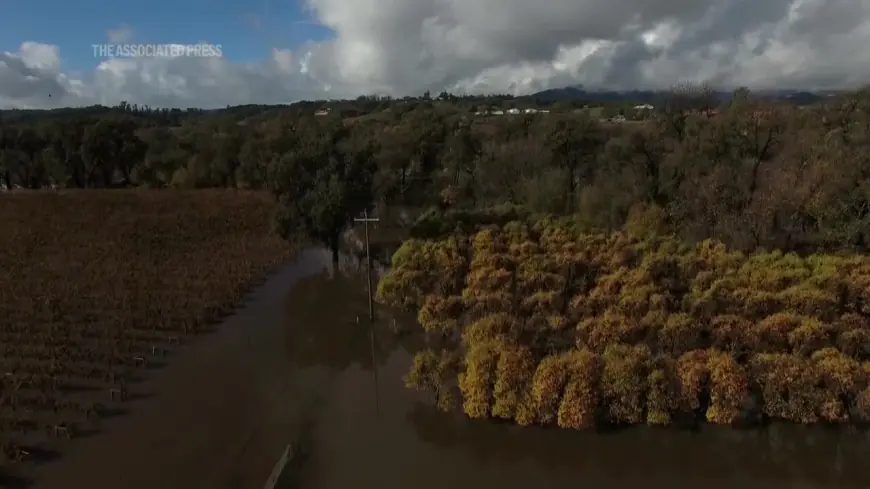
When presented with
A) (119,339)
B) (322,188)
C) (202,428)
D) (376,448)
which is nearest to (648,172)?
(322,188)

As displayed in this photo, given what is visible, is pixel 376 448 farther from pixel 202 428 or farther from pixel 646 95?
pixel 646 95

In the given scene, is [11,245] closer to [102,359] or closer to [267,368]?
[102,359]

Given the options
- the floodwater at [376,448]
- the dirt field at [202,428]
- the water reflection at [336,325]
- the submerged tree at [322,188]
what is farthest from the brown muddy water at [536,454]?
the submerged tree at [322,188]

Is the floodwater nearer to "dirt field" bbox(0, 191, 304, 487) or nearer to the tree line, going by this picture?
"dirt field" bbox(0, 191, 304, 487)

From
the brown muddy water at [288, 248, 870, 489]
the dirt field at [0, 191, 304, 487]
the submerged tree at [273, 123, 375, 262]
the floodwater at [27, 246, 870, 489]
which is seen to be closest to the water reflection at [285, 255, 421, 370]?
the floodwater at [27, 246, 870, 489]

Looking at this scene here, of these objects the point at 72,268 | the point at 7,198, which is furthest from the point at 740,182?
the point at 7,198

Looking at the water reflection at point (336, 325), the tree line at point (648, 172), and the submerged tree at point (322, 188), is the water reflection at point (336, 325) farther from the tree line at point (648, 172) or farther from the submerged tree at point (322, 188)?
the tree line at point (648, 172)
